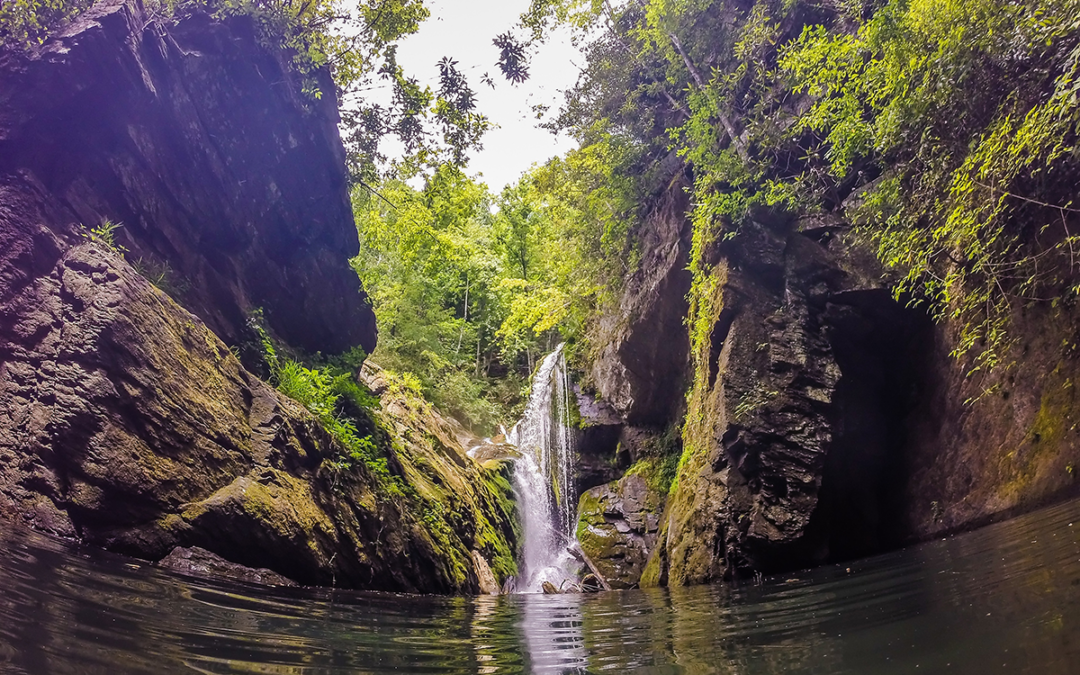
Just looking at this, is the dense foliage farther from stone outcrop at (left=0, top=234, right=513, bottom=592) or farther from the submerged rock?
the submerged rock

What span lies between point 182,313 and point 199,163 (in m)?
2.93

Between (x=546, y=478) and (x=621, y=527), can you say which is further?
(x=546, y=478)

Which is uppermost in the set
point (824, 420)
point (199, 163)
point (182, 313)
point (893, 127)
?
point (199, 163)

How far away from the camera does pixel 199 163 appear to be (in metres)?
7.64

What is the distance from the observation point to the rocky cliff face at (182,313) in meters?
4.35

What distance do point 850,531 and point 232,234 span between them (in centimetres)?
1041

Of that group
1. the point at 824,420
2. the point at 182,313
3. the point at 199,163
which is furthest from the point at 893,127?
the point at 199,163

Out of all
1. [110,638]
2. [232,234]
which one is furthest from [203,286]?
[110,638]

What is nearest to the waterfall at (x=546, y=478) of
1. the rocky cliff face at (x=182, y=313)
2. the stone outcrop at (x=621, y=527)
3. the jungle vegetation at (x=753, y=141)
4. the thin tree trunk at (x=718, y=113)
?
the stone outcrop at (x=621, y=527)

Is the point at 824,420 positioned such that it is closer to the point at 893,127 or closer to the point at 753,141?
the point at 893,127

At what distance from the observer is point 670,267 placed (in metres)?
11.9

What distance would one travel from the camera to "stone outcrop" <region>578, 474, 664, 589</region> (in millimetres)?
10805

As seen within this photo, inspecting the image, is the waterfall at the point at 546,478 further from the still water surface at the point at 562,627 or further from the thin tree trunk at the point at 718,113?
the thin tree trunk at the point at 718,113

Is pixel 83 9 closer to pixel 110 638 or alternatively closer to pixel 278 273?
pixel 278 273
